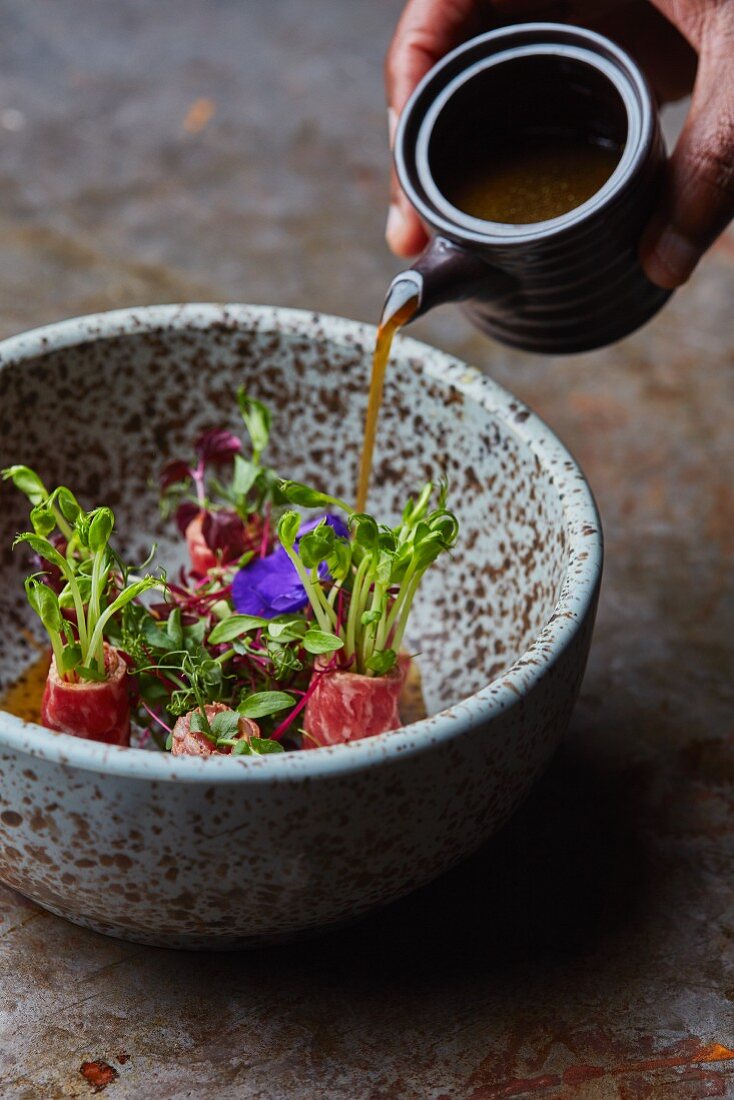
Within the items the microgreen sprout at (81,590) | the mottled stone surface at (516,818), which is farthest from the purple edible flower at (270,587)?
the mottled stone surface at (516,818)

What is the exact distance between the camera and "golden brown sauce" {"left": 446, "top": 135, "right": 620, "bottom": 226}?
42.7 inches

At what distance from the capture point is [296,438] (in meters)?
1.25

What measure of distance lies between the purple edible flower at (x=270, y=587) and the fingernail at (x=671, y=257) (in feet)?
1.16

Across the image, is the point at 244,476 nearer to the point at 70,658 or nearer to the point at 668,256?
the point at 70,658

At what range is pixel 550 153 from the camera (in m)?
1.14

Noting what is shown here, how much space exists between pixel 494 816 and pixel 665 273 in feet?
1.67

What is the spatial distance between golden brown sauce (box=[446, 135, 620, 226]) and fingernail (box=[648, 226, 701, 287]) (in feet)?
0.23

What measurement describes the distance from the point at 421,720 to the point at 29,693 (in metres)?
0.36

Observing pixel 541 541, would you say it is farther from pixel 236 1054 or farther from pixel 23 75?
pixel 23 75

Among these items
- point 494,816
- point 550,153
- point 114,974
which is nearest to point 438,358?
point 550,153

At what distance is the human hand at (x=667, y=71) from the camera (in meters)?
1.07

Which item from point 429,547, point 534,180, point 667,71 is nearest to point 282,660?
point 429,547

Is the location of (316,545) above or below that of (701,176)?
below

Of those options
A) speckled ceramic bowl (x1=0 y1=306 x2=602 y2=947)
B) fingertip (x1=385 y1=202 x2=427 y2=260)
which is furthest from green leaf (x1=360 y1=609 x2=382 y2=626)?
fingertip (x1=385 y1=202 x2=427 y2=260)
